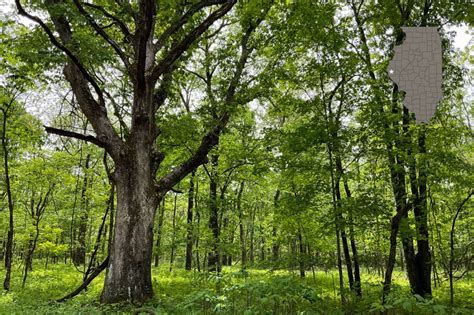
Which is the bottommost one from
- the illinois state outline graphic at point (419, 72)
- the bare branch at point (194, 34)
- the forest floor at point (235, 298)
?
the forest floor at point (235, 298)

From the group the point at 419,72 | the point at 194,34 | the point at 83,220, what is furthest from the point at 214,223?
the point at 83,220

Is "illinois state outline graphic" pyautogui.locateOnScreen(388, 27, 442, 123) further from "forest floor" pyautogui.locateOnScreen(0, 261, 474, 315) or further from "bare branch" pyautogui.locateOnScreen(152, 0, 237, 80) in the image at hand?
"bare branch" pyautogui.locateOnScreen(152, 0, 237, 80)

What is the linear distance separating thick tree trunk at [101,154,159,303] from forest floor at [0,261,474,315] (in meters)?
0.39

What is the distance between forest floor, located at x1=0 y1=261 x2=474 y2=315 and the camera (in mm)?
3379

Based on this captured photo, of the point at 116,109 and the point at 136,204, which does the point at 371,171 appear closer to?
the point at 136,204

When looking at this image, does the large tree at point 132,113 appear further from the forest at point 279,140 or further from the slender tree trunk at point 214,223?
the slender tree trunk at point 214,223

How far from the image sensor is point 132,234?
6.88m

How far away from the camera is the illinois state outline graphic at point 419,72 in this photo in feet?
13.9

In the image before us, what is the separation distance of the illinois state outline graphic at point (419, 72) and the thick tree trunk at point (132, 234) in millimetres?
5563

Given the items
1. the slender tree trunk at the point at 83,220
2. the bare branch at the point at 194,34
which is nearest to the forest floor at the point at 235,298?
the slender tree trunk at the point at 83,220

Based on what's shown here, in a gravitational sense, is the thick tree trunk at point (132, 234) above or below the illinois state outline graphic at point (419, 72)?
below

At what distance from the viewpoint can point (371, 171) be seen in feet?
21.0

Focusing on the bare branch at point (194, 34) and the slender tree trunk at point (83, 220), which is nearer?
the bare branch at point (194, 34)

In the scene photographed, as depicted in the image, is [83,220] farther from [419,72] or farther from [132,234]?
[419,72]
